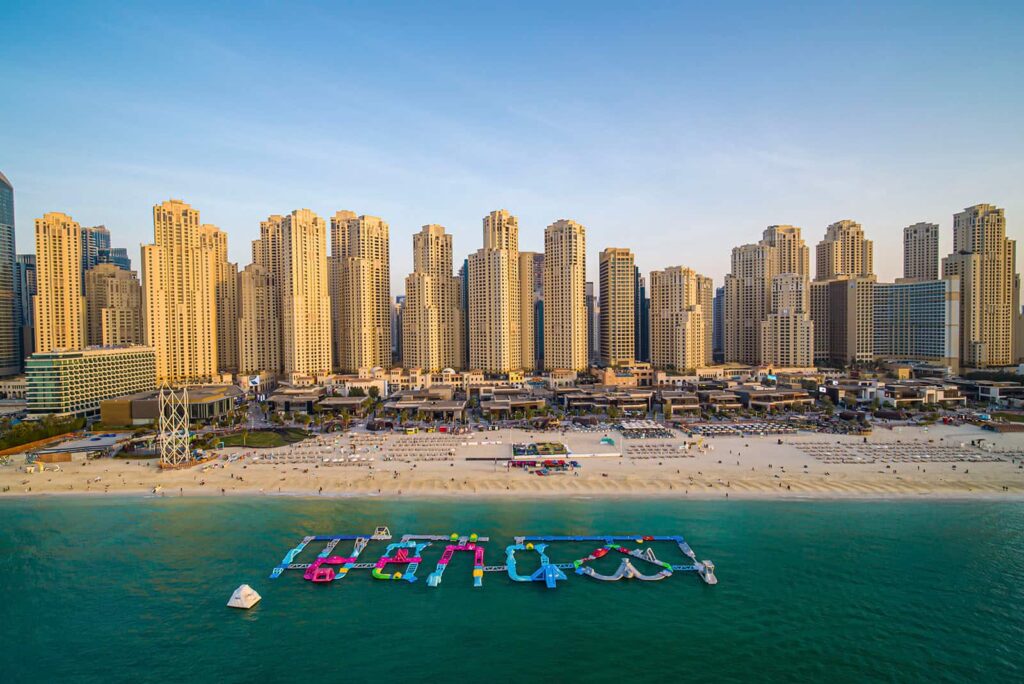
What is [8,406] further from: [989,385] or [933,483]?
[989,385]

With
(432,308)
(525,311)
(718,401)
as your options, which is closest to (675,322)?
(525,311)

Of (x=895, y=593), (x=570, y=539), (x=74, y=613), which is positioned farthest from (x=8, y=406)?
(x=895, y=593)

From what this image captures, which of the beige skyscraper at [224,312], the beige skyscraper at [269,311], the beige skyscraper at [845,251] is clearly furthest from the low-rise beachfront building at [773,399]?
the beige skyscraper at [224,312]

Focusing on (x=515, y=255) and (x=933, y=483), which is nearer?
(x=933, y=483)

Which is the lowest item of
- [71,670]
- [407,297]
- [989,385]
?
[71,670]

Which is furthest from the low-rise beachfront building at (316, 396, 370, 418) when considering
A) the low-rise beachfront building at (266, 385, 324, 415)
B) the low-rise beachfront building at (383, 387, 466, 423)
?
the low-rise beachfront building at (383, 387, 466, 423)
